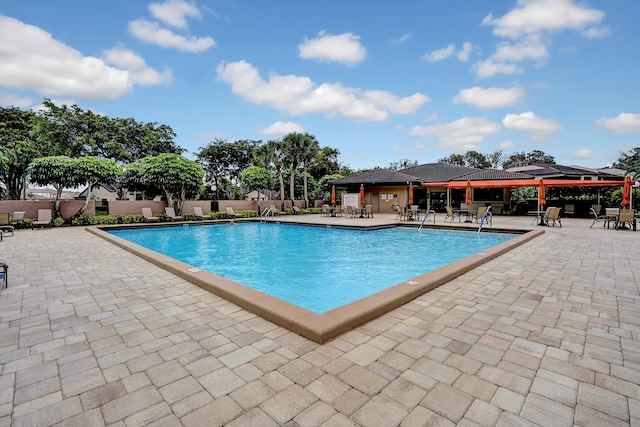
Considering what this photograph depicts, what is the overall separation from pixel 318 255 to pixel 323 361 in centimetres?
657

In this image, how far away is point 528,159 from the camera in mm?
51500

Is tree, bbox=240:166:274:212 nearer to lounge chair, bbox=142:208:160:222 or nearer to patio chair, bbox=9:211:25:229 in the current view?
lounge chair, bbox=142:208:160:222

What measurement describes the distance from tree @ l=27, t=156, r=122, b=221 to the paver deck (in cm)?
1218

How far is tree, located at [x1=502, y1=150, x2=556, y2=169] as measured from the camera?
49338mm

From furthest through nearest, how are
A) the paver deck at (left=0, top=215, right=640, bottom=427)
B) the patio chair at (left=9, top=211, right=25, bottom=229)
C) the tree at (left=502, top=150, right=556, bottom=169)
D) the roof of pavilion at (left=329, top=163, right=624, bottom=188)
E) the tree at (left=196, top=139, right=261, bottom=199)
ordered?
the tree at (left=502, top=150, right=556, bottom=169) < the tree at (left=196, top=139, right=261, bottom=199) < the roof of pavilion at (left=329, top=163, right=624, bottom=188) < the patio chair at (left=9, top=211, right=25, bottom=229) < the paver deck at (left=0, top=215, right=640, bottom=427)

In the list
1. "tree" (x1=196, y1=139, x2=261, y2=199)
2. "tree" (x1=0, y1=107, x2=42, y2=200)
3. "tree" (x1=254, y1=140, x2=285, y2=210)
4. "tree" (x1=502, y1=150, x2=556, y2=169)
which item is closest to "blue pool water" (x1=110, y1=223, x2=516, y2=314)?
"tree" (x1=0, y1=107, x2=42, y2=200)

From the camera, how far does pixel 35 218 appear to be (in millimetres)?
14750

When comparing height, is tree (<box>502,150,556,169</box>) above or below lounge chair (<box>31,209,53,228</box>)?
above

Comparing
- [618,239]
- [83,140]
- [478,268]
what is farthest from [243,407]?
[83,140]

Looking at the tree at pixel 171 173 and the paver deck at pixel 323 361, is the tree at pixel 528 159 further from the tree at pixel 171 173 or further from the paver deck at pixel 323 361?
the paver deck at pixel 323 361

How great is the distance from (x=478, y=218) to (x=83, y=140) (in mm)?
27676

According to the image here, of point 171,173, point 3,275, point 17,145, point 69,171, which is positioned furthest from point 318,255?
point 17,145

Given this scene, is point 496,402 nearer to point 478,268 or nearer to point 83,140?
point 478,268

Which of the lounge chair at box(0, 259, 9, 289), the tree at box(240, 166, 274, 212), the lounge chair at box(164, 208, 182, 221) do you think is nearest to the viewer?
the lounge chair at box(0, 259, 9, 289)
